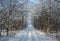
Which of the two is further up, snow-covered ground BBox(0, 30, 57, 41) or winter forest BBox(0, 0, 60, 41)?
winter forest BBox(0, 0, 60, 41)

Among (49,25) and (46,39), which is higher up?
(49,25)

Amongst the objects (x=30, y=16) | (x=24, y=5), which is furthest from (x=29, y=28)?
(x=24, y=5)

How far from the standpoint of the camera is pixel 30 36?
3.50m

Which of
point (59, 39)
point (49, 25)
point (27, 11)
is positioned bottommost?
point (59, 39)

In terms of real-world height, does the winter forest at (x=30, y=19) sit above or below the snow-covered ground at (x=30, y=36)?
above

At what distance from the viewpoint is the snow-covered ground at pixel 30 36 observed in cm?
341

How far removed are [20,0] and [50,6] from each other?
57 centimetres

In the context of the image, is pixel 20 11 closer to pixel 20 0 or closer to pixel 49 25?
pixel 20 0

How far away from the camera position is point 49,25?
3594 mm

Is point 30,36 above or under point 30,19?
under

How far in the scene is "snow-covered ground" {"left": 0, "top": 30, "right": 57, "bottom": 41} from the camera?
3.41m

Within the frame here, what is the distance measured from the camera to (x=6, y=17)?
3455 millimetres

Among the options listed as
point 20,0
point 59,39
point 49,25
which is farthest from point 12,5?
point 59,39

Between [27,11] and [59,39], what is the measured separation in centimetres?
78
